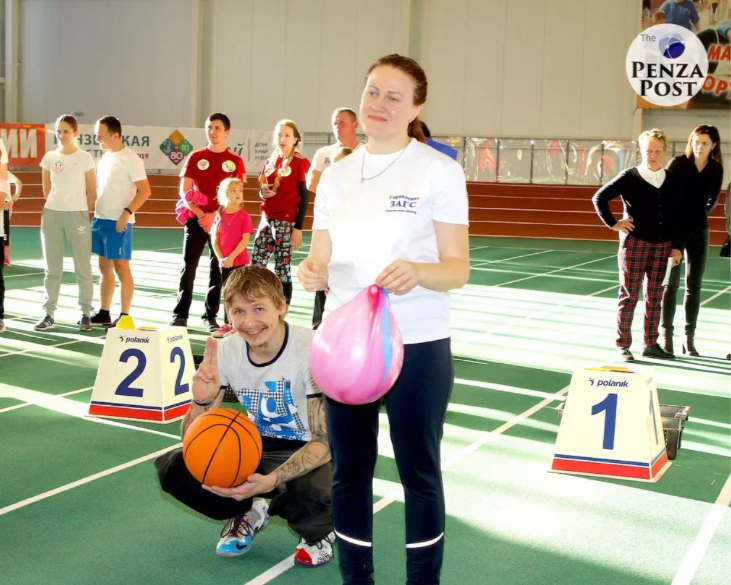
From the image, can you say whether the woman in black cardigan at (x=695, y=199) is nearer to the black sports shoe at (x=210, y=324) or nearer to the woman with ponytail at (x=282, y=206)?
the woman with ponytail at (x=282, y=206)

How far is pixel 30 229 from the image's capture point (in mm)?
19312

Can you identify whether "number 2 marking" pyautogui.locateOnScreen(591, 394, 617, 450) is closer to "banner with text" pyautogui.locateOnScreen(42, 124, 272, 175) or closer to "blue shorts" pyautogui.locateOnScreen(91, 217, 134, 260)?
"blue shorts" pyautogui.locateOnScreen(91, 217, 134, 260)

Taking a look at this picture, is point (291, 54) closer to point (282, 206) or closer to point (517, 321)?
point (517, 321)

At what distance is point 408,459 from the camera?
2.76 m

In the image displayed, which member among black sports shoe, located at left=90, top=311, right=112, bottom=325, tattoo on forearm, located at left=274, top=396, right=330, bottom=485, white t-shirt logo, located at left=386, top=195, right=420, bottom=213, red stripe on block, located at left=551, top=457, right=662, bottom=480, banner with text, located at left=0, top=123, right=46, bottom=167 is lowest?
red stripe on block, located at left=551, top=457, right=662, bottom=480

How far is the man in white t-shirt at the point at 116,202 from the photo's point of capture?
8.23 meters

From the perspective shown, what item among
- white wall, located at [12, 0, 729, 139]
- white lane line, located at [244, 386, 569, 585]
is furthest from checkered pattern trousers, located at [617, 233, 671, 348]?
white wall, located at [12, 0, 729, 139]

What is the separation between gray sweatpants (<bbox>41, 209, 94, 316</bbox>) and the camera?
8.41 m

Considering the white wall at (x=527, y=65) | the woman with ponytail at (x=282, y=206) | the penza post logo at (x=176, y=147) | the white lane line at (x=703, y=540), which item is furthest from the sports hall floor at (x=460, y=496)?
the white wall at (x=527, y=65)

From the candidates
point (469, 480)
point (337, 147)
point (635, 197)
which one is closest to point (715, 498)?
point (469, 480)

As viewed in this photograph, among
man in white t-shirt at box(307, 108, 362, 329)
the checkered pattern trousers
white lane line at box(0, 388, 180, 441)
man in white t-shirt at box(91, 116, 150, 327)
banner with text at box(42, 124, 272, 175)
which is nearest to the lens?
white lane line at box(0, 388, 180, 441)

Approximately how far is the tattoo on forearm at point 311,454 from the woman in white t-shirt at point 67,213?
214 inches

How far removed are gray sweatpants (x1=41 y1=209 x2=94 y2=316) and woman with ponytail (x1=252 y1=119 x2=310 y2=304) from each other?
5.20 feet

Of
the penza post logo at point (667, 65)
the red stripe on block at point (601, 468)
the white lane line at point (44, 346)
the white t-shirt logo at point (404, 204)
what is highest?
the penza post logo at point (667, 65)
